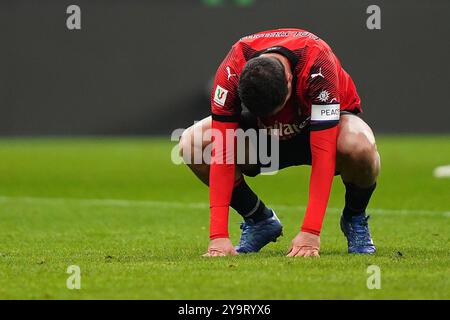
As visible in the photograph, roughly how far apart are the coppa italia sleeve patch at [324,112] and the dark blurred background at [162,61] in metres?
12.9

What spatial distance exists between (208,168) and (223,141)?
306 millimetres

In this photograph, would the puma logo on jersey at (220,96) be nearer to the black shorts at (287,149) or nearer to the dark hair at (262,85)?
the black shorts at (287,149)

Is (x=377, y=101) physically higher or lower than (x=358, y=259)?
lower

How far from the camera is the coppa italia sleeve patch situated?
442 centimetres

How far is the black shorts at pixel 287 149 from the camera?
4.74 meters

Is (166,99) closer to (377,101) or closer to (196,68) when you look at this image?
(196,68)

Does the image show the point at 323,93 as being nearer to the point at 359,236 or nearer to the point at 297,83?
the point at 297,83

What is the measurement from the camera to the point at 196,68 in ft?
57.4

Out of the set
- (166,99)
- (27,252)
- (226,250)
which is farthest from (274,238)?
(166,99)

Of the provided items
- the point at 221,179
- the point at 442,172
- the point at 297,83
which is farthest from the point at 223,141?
the point at 442,172

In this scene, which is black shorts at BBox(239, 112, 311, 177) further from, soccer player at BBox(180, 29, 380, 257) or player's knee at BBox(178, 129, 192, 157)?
player's knee at BBox(178, 129, 192, 157)

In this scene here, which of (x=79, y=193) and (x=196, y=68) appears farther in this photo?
(x=196, y=68)

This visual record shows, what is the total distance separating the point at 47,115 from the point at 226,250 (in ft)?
43.9

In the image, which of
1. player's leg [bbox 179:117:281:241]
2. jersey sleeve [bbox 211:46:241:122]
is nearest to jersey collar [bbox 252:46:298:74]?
jersey sleeve [bbox 211:46:241:122]
